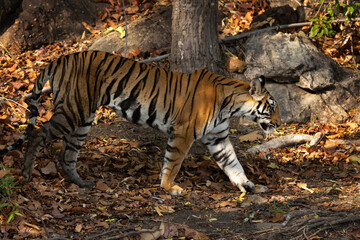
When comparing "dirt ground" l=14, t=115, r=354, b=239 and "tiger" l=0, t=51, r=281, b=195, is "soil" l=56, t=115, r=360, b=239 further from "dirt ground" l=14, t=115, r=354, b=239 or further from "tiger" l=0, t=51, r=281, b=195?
"tiger" l=0, t=51, r=281, b=195

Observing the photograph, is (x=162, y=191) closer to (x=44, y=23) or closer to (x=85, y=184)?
(x=85, y=184)

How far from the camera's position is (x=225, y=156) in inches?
237

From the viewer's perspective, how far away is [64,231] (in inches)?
168

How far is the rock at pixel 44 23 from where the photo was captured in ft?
29.2

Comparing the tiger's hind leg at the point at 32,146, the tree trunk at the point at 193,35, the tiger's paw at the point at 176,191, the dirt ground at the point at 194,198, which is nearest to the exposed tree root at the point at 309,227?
the dirt ground at the point at 194,198

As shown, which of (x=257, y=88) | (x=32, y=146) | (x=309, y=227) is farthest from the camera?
(x=257, y=88)

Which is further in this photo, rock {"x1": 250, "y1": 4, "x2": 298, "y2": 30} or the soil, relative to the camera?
rock {"x1": 250, "y1": 4, "x2": 298, "y2": 30}

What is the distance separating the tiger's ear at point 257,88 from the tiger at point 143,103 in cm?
1

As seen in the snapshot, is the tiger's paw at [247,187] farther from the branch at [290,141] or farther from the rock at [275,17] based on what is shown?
the rock at [275,17]

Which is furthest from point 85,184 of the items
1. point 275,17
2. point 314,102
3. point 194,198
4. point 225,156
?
point 275,17

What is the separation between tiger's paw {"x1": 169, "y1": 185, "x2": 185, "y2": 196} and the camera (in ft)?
18.1

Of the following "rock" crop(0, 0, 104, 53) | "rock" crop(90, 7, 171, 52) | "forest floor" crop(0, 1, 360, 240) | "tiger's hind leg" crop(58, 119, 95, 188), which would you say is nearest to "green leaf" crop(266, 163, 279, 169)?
"forest floor" crop(0, 1, 360, 240)

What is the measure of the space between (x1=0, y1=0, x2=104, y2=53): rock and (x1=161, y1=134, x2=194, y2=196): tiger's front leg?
4.49 metres

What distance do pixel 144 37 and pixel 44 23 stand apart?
6.22ft
